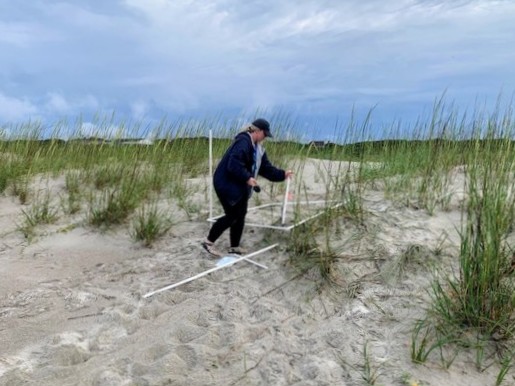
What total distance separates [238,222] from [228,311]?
130 centimetres

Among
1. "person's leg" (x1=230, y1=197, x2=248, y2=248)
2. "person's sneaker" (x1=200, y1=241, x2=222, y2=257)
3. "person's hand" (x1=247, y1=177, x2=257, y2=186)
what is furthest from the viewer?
"person's sneaker" (x1=200, y1=241, x2=222, y2=257)

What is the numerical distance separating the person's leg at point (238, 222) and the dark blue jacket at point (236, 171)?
10 cm

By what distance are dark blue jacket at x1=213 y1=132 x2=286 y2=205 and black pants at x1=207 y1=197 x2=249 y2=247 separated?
9 cm

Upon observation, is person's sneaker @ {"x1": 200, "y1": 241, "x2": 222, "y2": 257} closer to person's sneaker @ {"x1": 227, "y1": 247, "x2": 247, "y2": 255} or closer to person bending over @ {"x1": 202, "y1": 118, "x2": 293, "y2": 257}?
person bending over @ {"x1": 202, "y1": 118, "x2": 293, "y2": 257}

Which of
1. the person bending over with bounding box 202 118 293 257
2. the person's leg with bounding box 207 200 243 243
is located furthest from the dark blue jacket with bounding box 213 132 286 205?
the person's leg with bounding box 207 200 243 243

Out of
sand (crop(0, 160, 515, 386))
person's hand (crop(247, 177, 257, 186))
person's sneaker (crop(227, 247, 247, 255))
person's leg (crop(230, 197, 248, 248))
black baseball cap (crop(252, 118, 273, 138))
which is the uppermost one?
black baseball cap (crop(252, 118, 273, 138))

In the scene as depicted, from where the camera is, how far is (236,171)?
497cm

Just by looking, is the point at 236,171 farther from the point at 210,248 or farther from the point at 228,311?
Result: the point at 228,311

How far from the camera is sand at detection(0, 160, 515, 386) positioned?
11.3 ft

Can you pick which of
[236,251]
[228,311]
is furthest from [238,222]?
[228,311]

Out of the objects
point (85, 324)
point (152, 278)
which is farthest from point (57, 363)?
A: point (152, 278)

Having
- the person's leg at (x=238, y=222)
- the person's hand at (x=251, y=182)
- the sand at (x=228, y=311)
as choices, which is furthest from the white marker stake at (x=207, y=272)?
the person's hand at (x=251, y=182)

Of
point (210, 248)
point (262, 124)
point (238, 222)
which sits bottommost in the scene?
point (210, 248)

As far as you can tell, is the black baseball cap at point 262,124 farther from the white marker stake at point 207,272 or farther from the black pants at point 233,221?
the white marker stake at point 207,272
